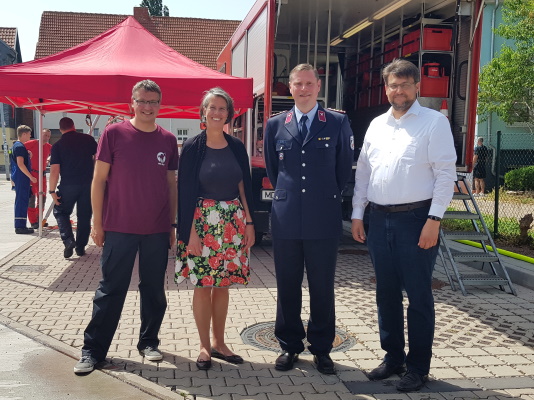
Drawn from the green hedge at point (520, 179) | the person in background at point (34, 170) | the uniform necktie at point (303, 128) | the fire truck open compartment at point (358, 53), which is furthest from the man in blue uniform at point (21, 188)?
the green hedge at point (520, 179)

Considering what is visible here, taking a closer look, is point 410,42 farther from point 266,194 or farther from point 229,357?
point 229,357

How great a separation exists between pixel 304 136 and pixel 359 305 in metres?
2.47

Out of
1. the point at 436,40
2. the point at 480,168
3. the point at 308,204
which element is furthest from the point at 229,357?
the point at 480,168

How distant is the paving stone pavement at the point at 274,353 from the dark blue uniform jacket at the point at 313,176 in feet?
3.26

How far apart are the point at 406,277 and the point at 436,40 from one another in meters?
5.08

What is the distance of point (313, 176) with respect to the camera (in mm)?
3869

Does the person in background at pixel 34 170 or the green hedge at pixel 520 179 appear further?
the green hedge at pixel 520 179

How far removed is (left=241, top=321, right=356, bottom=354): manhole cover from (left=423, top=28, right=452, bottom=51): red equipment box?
4567mm

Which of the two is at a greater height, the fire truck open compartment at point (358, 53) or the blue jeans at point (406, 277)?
the fire truck open compartment at point (358, 53)

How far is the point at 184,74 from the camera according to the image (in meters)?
7.46

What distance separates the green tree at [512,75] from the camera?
19134 mm

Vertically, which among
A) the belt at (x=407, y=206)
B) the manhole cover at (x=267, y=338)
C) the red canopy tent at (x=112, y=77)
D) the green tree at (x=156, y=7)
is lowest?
the manhole cover at (x=267, y=338)

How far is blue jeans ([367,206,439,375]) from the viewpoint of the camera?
367 centimetres

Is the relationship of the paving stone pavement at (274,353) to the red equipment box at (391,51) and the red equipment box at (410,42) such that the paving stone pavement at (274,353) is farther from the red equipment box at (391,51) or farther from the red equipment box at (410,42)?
the red equipment box at (391,51)
